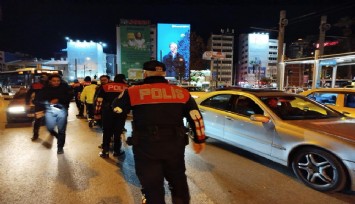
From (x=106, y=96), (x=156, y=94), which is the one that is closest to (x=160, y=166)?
(x=156, y=94)

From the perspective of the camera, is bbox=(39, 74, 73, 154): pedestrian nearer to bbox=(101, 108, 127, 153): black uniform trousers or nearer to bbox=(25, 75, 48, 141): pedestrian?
bbox=(25, 75, 48, 141): pedestrian

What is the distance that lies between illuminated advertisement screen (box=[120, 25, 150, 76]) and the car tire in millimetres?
55467

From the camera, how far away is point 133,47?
5909 cm

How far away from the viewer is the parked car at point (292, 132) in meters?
3.65

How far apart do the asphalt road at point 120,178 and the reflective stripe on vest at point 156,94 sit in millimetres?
1643

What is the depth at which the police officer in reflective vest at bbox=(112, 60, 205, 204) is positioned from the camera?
240 cm

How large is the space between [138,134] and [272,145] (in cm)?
286

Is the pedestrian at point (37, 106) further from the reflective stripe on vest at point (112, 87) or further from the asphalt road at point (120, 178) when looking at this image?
the reflective stripe on vest at point (112, 87)

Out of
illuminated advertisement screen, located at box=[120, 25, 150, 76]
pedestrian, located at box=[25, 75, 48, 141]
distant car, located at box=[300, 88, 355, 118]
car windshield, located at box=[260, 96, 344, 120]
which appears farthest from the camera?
illuminated advertisement screen, located at box=[120, 25, 150, 76]

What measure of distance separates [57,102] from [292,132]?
450 cm

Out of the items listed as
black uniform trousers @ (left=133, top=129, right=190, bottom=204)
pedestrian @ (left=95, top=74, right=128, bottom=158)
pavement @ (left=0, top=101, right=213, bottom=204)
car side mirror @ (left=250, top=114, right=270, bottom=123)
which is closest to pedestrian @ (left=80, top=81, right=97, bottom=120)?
pavement @ (left=0, top=101, right=213, bottom=204)

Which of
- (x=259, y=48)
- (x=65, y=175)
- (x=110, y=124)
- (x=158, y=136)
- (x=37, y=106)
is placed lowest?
(x=65, y=175)

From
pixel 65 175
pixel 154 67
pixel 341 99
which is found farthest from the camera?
pixel 341 99

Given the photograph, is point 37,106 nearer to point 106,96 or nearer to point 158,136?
point 106,96
